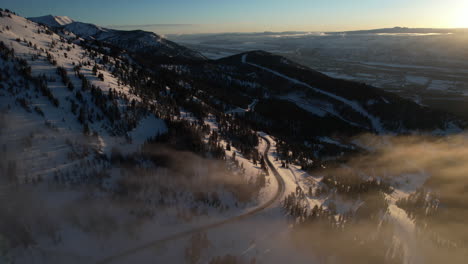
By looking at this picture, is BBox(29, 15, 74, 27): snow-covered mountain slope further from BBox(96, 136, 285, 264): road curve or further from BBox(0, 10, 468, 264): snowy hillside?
BBox(96, 136, 285, 264): road curve

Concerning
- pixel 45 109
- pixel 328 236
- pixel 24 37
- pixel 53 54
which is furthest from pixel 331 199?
pixel 24 37

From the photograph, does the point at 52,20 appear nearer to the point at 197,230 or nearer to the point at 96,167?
the point at 96,167

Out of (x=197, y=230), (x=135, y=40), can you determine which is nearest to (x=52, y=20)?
(x=135, y=40)

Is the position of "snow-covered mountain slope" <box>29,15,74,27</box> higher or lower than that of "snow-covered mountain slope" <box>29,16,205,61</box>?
higher

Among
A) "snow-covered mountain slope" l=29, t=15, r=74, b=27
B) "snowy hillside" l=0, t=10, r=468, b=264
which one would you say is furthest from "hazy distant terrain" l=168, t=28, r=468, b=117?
"snow-covered mountain slope" l=29, t=15, r=74, b=27

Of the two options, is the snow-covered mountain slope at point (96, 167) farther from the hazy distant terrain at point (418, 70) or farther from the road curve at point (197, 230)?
the hazy distant terrain at point (418, 70)

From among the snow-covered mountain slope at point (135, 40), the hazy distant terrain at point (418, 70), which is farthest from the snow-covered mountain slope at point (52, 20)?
the hazy distant terrain at point (418, 70)

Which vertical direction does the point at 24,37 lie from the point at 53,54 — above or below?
above

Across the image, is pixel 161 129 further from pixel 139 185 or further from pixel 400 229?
pixel 400 229
